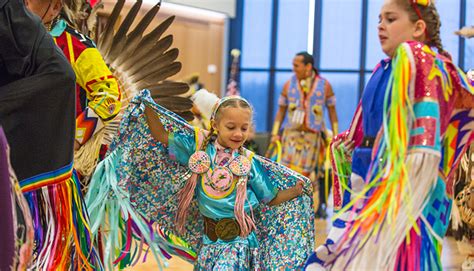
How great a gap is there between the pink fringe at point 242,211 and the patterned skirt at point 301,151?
3710 millimetres

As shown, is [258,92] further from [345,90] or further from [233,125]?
[233,125]

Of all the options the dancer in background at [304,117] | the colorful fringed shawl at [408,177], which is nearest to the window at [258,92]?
the dancer in background at [304,117]

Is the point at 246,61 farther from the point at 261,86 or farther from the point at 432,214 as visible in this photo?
the point at 432,214

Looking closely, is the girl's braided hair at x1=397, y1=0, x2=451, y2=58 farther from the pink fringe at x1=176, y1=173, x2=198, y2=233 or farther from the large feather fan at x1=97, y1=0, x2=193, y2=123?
the large feather fan at x1=97, y1=0, x2=193, y2=123

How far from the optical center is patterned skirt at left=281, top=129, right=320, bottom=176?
23.0ft

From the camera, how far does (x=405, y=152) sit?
88.2 inches

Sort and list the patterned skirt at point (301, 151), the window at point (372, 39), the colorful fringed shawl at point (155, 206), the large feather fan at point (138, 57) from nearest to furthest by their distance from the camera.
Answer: the colorful fringed shawl at point (155, 206)
the large feather fan at point (138, 57)
the patterned skirt at point (301, 151)
the window at point (372, 39)

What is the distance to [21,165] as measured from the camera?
224 centimetres

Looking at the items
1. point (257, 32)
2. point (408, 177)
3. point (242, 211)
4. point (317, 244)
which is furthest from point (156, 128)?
point (257, 32)

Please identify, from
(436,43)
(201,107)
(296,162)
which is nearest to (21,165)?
(436,43)

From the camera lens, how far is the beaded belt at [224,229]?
3.27m

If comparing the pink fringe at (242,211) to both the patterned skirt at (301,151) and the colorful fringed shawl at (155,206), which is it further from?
the patterned skirt at (301,151)

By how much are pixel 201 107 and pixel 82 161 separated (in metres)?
2.94

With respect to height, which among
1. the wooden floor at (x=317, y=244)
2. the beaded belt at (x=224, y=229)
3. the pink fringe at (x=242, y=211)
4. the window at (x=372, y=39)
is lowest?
the wooden floor at (x=317, y=244)
